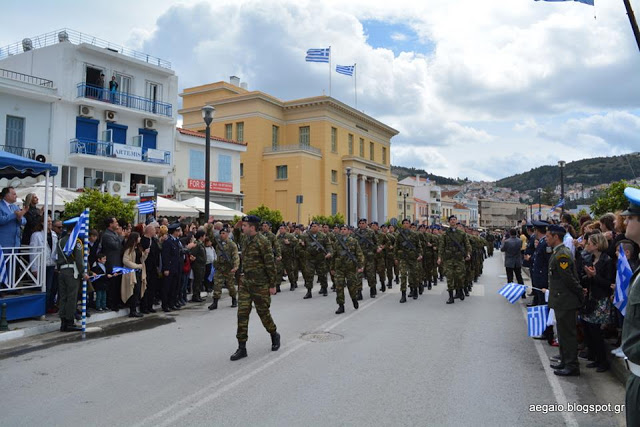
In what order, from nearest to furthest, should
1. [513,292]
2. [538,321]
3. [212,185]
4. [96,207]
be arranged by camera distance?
[538,321], [513,292], [96,207], [212,185]

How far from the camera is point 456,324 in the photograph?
9367 millimetres

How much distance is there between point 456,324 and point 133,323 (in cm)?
656

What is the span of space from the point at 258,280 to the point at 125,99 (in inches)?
1056

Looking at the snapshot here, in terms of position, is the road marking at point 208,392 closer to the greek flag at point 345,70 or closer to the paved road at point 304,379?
the paved road at point 304,379

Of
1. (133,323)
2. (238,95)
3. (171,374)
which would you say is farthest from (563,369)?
(238,95)

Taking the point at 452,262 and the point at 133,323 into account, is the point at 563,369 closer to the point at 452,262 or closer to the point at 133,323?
the point at 452,262

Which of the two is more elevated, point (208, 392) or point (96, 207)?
point (96, 207)

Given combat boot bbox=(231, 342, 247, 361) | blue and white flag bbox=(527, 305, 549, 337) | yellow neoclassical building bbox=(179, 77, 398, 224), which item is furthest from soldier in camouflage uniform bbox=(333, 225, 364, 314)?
yellow neoclassical building bbox=(179, 77, 398, 224)

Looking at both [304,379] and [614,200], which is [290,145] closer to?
[614,200]

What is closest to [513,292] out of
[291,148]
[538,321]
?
[538,321]

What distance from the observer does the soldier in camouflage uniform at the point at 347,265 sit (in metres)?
11.1

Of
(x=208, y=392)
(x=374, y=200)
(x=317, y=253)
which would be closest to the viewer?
(x=208, y=392)

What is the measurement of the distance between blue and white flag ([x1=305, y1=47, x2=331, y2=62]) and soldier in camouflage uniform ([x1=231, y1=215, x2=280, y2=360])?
34.7m

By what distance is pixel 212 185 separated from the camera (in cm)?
3628
